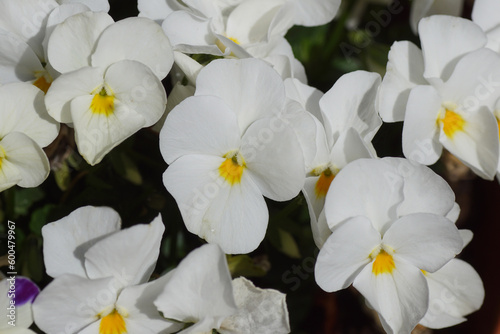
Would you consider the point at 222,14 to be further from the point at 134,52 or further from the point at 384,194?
the point at 384,194

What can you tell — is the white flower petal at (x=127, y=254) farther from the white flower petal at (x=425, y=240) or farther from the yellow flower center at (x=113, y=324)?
the white flower petal at (x=425, y=240)

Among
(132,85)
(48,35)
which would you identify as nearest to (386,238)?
(132,85)

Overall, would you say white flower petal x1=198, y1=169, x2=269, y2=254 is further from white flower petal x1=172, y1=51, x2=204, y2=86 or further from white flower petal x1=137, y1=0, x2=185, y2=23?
white flower petal x1=137, y1=0, x2=185, y2=23

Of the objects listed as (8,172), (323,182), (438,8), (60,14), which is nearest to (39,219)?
Answer: (8,172)

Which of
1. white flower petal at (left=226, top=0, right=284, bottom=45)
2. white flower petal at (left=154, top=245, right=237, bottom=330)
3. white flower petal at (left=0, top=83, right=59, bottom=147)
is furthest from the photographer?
white flower petal at (left=226, top=0, right=284, bottom=45)

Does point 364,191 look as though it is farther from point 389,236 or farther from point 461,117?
point 461,117

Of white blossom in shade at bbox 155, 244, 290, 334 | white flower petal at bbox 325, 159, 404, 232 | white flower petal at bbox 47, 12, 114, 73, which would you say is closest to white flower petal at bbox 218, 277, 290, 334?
white blossom in shade at bbox 155, 244, 290, 334

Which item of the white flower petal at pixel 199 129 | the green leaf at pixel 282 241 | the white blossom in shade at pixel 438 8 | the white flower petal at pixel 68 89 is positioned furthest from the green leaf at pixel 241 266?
the white blossom in shade at pixel 438 8
